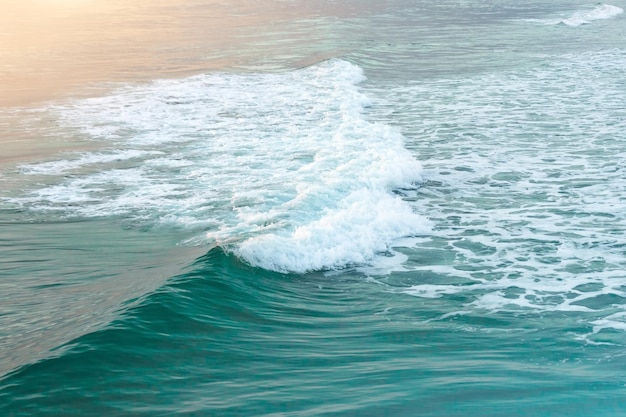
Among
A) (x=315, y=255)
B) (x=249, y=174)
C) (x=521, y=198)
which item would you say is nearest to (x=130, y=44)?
(x=249, y=174)

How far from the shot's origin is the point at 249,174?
12.8m

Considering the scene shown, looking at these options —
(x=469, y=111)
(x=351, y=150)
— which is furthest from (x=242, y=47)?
(x=351, y=150)

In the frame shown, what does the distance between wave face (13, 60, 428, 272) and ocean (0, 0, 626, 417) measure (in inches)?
2.0

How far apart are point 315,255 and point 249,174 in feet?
12.7

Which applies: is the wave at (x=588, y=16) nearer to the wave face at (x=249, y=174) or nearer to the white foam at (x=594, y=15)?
the white foam at (x=594, y=15)

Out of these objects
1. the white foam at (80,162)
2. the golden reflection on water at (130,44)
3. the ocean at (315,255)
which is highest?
the golden reflection on water at (130,44)

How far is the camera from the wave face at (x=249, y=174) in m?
9.82

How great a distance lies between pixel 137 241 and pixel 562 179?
6474 mm

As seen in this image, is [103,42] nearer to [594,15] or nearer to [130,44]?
[130,44]

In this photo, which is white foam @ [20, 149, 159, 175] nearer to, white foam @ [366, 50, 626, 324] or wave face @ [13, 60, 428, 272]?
wave face @ [13, 60, 428, 272]

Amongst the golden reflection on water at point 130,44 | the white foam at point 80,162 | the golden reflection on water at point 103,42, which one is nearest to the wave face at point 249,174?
the white foam at point 80,162

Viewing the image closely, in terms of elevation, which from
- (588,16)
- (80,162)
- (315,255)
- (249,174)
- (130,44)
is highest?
(588,16)

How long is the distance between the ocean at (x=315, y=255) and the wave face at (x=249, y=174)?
0.17ft

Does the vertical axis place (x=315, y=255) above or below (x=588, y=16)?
below
